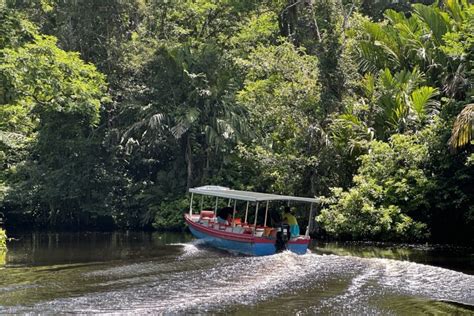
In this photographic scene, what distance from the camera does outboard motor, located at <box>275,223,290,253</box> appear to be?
20.6m

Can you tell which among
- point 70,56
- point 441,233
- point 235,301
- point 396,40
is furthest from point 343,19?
point 235,301

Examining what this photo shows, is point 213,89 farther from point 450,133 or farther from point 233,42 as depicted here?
point 450,133

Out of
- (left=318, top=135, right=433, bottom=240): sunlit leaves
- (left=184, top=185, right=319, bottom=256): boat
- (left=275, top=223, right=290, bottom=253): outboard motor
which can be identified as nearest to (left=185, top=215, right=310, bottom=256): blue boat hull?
(left=184, top=185, right=319, bottom=256): boat

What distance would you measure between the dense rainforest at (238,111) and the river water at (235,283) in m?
3.23

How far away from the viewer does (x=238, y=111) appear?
3136 centimetres

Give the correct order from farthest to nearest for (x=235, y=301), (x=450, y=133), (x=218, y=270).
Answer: (x=450, y=133) < (x=218, y=270) < (x=235, y=301)

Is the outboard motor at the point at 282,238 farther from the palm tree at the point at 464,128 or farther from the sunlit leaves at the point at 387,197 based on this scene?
the palm tree at the point at 464,128

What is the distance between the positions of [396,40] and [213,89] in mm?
8252

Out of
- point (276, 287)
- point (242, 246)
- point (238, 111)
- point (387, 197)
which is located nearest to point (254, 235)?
point (242, 246)

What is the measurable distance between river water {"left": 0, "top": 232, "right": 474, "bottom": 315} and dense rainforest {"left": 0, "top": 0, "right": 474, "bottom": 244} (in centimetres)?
323

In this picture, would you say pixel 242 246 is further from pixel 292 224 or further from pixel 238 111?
pixel 238 111

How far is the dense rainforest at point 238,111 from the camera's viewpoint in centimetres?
2409

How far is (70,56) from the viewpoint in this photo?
95.3ft

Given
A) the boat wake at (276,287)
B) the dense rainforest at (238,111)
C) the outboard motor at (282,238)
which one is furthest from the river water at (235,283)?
the dense rainforest at (238,111)
